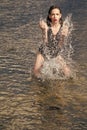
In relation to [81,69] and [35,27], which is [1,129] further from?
[35,27]

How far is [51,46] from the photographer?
26.0 feet

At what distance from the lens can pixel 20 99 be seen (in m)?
6.38

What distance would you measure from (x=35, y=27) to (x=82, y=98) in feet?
19.3

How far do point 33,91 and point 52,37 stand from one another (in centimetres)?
162

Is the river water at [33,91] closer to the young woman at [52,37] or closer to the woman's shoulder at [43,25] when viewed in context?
the young woman at [52,37]

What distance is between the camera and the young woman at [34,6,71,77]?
305 inches

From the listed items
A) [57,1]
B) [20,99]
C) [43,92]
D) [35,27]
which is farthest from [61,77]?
[57,1]

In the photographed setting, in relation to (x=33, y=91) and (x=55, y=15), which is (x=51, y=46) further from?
(x=33, y=91)

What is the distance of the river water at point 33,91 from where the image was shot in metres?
5.55

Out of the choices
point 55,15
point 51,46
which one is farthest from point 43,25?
point 51,46

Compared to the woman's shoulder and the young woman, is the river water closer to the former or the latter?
the young woman

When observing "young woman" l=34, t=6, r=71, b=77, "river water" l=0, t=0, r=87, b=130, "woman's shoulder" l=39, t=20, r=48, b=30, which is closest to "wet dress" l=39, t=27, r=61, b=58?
"young woman" l=34, t=6, r=71, b=77

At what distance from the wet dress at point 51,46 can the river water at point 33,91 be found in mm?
519

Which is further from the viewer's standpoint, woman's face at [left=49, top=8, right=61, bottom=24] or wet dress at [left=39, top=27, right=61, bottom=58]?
wet dress at [left=39, top=27, right=61, bottom=58]
